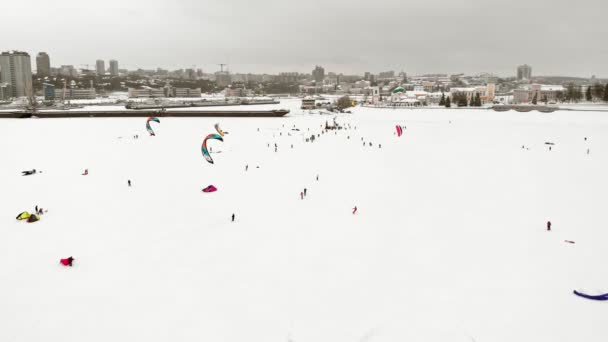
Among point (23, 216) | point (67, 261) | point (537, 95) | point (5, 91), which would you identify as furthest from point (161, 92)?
point (67, 261)

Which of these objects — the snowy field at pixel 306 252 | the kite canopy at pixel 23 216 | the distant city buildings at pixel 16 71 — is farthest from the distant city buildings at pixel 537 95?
the distant city buildings at pixel 16 71

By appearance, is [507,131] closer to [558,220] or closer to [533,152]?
[533,152]

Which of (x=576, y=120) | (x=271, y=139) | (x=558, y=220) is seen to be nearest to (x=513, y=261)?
(x=558, y=220)

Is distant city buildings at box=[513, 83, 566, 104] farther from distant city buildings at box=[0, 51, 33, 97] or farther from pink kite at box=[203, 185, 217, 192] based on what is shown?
distant city buildings at box=[0, 51, 33, 97]

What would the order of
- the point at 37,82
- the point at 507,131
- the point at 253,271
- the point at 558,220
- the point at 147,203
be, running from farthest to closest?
the point at 37,82 → the point at 507,131 → the point at 147,203 → the point at 558,220 → the point at 253,271

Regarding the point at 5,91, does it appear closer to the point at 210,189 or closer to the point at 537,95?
the point at 210,189

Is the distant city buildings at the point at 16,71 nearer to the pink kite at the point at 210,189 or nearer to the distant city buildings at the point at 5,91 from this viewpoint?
the distant city buildings at the point at 5,91
